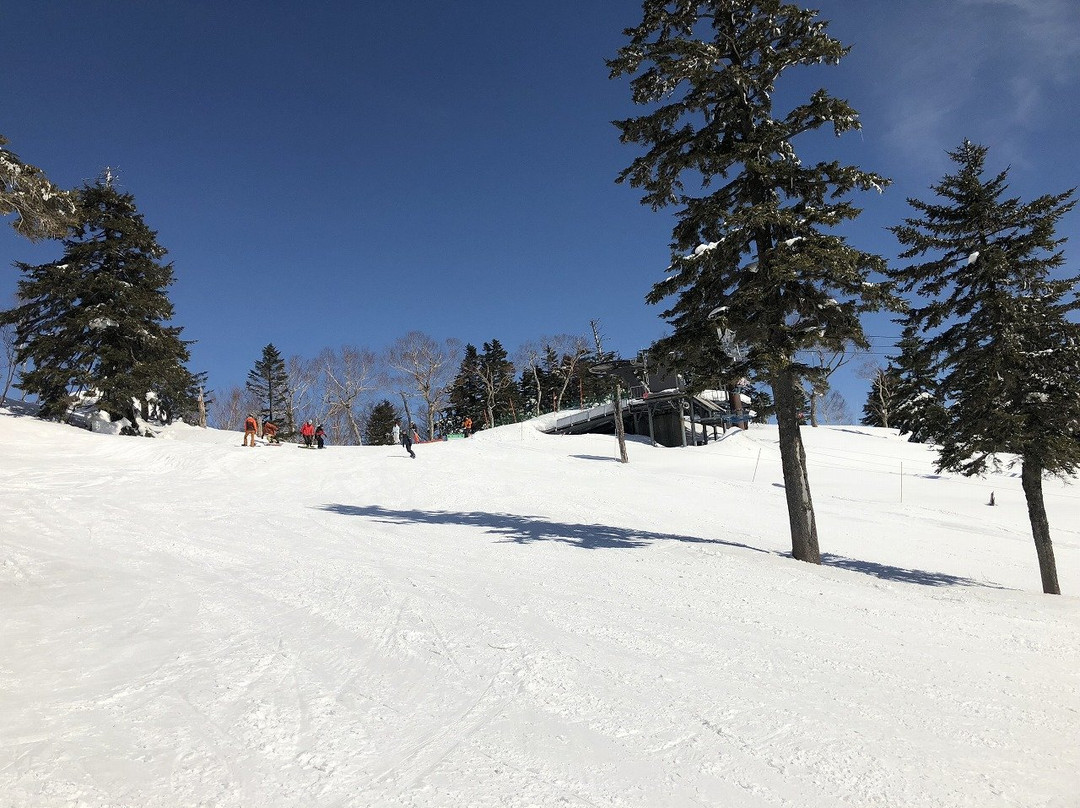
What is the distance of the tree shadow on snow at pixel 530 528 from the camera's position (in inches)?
434

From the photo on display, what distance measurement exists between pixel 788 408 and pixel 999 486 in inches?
1041

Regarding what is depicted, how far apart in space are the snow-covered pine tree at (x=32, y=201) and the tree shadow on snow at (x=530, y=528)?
7529mm

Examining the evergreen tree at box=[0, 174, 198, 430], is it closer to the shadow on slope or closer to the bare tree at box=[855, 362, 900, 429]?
the shadow on slope

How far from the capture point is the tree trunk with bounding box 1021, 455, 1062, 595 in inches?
479

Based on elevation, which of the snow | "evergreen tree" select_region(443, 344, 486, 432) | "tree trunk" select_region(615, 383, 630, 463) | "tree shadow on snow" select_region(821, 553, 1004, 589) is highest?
"evergreen tree" select_region(443, 344, 486, 432)

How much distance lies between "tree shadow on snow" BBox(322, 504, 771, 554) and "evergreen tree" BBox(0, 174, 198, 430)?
16238 mm

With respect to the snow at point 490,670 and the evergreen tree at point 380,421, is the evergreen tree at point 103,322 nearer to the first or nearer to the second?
the snow at point 490,670

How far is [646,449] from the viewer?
34.8 meters

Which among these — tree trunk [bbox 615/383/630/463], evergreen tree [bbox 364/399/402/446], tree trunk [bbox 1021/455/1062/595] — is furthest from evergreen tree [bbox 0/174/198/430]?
evergreen tree [bbox 364/399/402/446]

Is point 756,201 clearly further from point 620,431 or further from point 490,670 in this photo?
point 620,431

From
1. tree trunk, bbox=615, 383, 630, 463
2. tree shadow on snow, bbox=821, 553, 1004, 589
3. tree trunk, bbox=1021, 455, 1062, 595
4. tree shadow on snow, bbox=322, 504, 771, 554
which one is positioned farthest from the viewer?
tree trunk, bbox=615, 383, 630, 463

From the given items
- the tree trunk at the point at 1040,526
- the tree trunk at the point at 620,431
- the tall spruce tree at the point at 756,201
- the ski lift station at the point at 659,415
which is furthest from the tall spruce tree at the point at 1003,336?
the ski lift station at the point at 659,415

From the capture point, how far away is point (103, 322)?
23484 mm

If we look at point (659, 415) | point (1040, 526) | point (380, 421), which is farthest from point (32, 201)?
point (380, 421)
